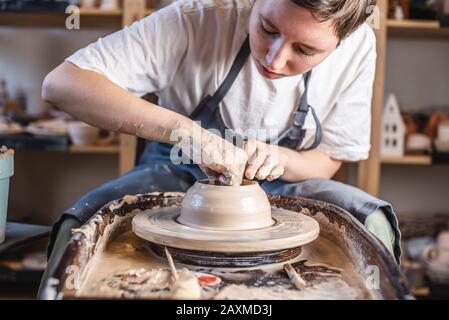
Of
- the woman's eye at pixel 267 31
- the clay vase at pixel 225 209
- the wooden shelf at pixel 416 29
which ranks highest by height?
the wooden shelf at pixel 416 29

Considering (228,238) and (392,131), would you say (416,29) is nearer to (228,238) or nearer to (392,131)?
(392,131)

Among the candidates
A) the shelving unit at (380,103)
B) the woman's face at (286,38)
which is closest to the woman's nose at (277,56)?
the woman's face at (286,38)

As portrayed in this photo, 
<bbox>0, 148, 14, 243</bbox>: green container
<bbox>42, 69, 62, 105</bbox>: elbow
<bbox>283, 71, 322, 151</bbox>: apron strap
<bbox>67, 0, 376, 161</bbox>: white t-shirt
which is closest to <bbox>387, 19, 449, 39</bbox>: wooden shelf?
<bbox>67, 0, 376, 161</bbox>: white t-shirt

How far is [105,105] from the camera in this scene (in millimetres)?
1156

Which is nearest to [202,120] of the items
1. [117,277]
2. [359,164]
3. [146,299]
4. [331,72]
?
[331,72]

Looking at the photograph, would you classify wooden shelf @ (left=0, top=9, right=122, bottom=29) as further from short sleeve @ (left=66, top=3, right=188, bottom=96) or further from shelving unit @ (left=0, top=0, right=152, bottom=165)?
short sleeve @ (left=66, top=3, right=188, bottom=96)

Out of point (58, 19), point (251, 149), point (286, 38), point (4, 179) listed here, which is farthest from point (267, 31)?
point (58, 19)

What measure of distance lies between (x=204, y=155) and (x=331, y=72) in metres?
0.52

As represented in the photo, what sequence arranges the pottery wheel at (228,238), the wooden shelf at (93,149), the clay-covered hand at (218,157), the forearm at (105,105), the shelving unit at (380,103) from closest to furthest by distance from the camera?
the pottery wheel at (228,238), the clay-covered hand at (218,157), the forearm at (105,105), the shelving unit at (380,103), the wooden shelf at (93,149)

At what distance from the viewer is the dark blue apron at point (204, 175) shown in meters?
1.21

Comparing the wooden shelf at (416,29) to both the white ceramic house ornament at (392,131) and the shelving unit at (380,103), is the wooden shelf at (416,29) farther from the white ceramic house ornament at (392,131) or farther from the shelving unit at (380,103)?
the white ceramic house ornament at (392,131)

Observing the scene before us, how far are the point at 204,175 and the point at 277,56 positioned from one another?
0.42 m

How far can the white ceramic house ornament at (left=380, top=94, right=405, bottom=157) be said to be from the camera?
213cm

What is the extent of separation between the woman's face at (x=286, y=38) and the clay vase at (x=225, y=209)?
0.26 m
